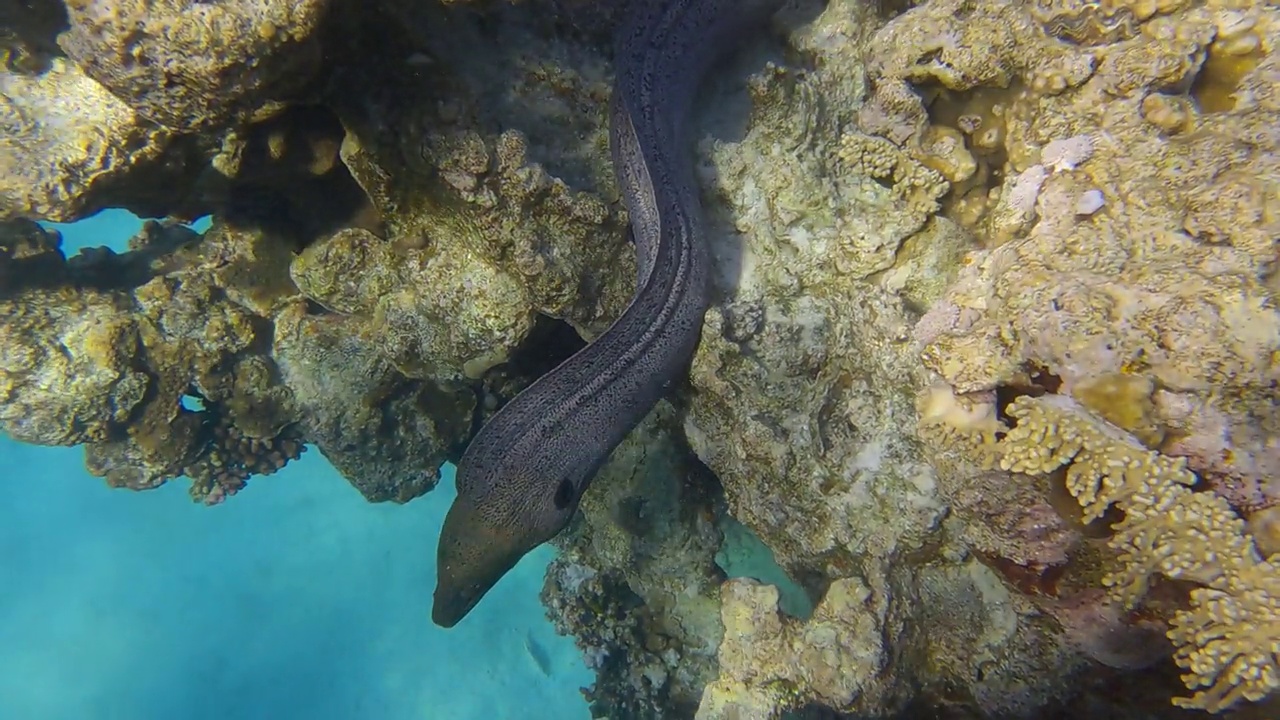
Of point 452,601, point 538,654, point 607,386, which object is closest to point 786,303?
point 607,386

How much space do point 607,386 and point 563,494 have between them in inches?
30.3

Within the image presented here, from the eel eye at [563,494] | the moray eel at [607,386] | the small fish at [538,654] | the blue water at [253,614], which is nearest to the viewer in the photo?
the moray eel at [607,386]

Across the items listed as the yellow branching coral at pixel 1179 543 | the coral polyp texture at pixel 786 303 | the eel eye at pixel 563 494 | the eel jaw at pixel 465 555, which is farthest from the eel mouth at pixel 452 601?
the yellow branching coral at pixel 1179 543

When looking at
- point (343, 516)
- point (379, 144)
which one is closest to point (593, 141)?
point (379, 144)

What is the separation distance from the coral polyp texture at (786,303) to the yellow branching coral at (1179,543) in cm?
1

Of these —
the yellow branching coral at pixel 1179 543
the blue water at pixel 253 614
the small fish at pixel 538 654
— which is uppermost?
the yellow branching coral at pixel 1179 543

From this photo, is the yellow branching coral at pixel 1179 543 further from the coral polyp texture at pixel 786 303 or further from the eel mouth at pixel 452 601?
the eel mouth at pixel 452 601

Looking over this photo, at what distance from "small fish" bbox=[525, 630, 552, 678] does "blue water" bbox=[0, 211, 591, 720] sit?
0.04 m

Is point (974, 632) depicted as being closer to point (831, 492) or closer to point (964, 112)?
point (831, 492)

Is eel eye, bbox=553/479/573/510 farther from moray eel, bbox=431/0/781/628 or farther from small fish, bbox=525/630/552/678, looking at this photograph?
small fish, bbox=525/630/552/678

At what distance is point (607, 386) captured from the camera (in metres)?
3.98

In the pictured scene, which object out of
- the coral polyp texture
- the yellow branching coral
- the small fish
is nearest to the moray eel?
the coral polyp texture

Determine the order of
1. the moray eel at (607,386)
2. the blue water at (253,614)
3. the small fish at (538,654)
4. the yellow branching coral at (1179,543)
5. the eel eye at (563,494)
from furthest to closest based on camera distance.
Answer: the blue water at (253,614), the small fish at (538,654), the eel eye at (563,494), the moray eel at (607,386), the yellow branching coral at (1179,543)

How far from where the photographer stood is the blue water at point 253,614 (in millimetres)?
9414
